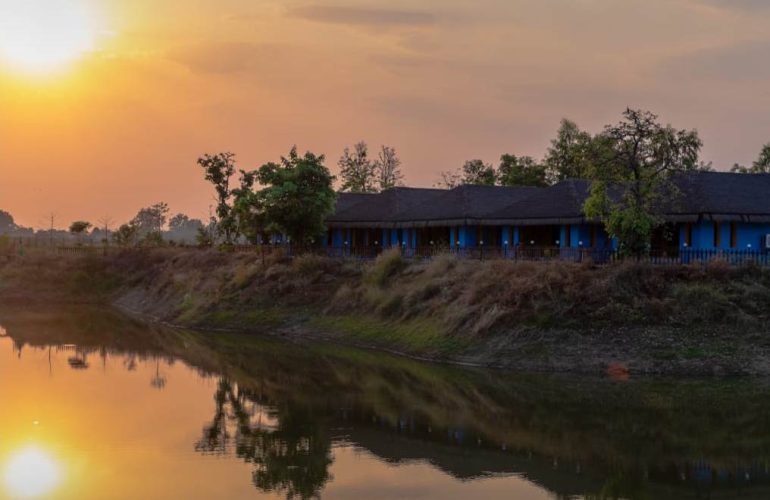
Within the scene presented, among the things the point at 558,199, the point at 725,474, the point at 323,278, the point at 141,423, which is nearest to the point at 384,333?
the point at 323,278

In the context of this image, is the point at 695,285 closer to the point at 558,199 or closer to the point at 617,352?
the point at 617,352

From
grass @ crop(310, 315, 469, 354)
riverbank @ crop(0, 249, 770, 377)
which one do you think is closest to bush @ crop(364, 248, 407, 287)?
riverbank @ crop(0, 249, 770, 377)

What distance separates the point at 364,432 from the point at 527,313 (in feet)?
46.1

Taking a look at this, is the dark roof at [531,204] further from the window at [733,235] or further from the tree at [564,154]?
the tree at [564,154]

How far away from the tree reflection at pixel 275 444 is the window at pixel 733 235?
2588 centimetres

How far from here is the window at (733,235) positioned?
139 ft

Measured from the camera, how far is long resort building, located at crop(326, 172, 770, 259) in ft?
139

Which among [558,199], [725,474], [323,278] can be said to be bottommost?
[725,474]

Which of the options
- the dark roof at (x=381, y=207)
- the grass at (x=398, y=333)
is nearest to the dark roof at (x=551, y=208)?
the dark roof at (x=381, y=207)

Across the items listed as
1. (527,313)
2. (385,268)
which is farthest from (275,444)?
(385,268)

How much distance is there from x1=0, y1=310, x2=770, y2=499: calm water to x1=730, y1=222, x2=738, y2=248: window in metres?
12.6

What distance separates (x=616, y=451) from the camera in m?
22.6

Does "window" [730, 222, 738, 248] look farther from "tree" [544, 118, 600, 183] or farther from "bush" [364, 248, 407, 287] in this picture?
"tree" [544, 118, 600, 183]

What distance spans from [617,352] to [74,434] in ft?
70.2
